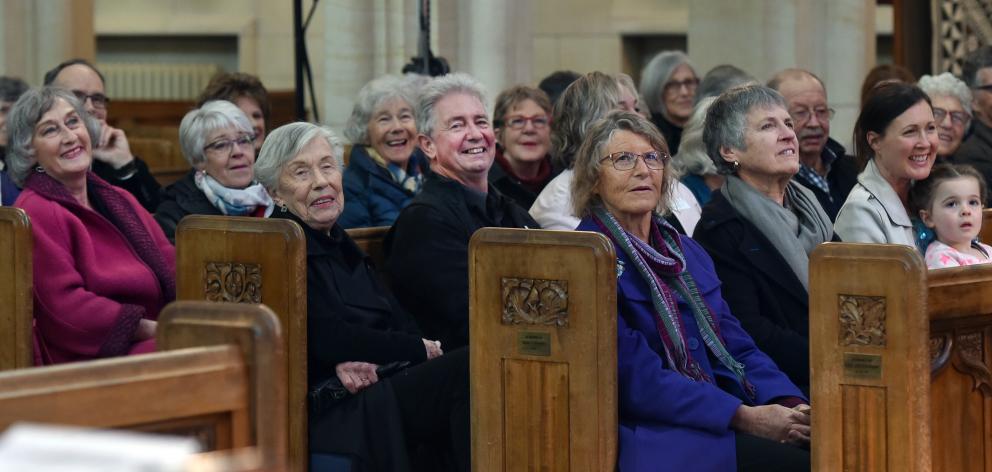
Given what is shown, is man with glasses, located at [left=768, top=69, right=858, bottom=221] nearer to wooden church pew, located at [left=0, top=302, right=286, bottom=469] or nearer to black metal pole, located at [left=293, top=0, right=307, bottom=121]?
black metal pole, located at [left=293, top=0, right=307, bottom=121]

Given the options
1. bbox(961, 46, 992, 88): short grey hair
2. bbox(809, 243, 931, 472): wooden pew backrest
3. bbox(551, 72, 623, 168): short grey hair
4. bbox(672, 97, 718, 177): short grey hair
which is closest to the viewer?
bbox(809, 243, 931, 472): wooden pew backrest

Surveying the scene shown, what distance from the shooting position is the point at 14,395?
6.44 feet

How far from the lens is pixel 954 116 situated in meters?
6.08

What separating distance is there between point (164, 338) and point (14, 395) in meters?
0.37

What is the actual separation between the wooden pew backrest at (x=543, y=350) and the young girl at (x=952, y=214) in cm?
121

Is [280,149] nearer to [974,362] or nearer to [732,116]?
[732,116]

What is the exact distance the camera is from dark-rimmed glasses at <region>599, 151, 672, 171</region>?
366cm

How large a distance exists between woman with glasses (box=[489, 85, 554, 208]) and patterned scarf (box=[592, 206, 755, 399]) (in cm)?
→ 168

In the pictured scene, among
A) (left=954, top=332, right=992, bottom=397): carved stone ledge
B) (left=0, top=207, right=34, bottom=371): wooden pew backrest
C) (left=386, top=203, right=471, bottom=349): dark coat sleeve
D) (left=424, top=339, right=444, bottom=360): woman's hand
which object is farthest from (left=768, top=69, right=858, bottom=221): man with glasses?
(left=0, top=207, right=34, bottom=371): wooden pew backrest

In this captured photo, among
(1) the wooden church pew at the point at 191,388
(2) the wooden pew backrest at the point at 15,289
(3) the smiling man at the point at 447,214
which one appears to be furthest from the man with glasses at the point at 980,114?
(1) the wooden church pew at the point at 191,388

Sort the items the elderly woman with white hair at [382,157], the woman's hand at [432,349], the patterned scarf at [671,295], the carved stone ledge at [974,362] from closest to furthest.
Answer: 1. the carved stone ledge at [974,362]
2. the patterned scarf at [671,295]
3. the woman's hand at [432,349]
4. the elderly woman with white hair at [382,157]

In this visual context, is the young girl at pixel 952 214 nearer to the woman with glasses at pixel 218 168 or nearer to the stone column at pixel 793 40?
the woman with glasses at pixel 218 168

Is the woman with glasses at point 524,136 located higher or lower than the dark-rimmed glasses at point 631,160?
higher

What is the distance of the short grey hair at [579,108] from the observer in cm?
474
